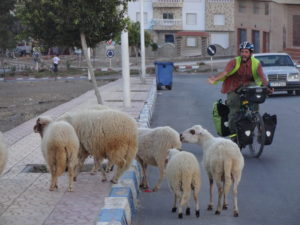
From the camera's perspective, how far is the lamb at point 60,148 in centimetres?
832

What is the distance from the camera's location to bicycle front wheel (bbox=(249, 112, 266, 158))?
11562mm

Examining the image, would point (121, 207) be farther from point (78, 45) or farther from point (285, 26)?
point (285, 26)

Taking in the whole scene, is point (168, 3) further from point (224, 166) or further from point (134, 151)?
point (224, 166)

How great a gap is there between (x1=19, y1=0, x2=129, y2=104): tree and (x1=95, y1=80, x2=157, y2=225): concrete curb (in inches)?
201

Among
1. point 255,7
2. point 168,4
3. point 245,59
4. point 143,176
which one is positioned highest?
point 168,4

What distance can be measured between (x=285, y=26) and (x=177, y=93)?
53.4 meters

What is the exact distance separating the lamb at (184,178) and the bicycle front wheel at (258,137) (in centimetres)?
398

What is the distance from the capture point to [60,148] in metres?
8.32

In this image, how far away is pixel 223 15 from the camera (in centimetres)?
8256

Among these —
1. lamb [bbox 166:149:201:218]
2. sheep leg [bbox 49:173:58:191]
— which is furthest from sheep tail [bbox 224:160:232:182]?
sheep leg [bbox 49:173:58:191]

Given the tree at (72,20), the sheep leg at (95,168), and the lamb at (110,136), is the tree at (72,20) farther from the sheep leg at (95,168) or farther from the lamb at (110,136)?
the lamb at (110,136)

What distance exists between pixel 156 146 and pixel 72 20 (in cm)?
592

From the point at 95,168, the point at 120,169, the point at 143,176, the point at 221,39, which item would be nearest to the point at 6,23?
the point at 221,39

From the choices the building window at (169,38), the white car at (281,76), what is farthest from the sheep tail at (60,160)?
the building window at (169,38)
